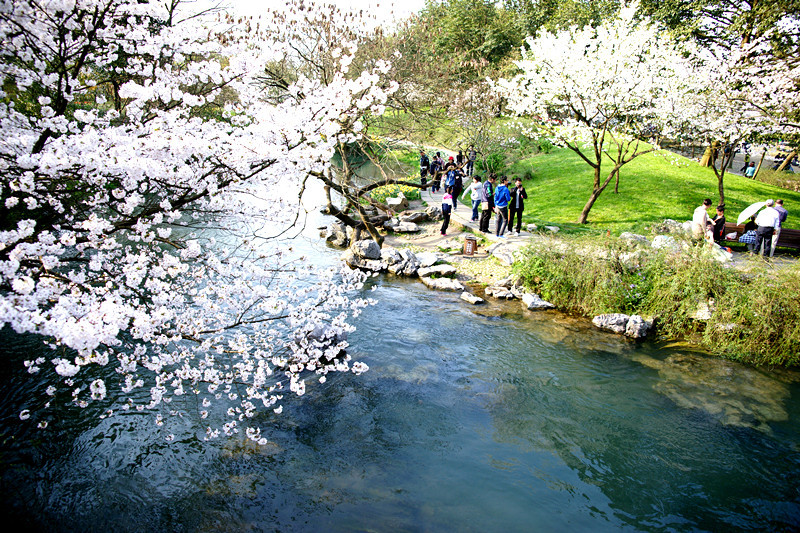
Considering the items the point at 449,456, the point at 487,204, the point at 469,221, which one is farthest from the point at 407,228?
the point at 449,456

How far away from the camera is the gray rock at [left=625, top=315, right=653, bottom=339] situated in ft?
30.0

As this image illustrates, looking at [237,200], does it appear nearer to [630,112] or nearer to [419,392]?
[419,392]

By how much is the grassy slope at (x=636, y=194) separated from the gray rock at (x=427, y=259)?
217 inches

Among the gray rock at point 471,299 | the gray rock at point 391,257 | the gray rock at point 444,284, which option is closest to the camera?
the gray rock at point 471,299

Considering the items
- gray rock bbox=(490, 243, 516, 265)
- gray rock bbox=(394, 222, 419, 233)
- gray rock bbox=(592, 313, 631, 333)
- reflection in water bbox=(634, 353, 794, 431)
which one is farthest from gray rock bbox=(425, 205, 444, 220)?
reflection in water bbox=(634, 353, 794, 431)

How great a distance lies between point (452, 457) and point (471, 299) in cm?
525

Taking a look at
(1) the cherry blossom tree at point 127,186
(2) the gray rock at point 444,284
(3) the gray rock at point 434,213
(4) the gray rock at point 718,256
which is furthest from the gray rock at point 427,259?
(4) the gray rock at point 718,256

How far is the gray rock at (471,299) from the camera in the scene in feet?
34.8

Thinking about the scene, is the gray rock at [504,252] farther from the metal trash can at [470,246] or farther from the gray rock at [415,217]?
the gray rock at [415,217]

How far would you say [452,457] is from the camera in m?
5.79

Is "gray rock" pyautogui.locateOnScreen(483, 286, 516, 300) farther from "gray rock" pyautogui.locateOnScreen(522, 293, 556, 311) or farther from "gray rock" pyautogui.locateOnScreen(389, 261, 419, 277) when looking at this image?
"gray rock" pyautogui.locateOnScreen(389, 261, 419, 277)

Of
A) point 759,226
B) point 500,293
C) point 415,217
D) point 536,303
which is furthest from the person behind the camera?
point 415,217

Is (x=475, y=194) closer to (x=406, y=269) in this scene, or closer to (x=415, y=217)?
(x=415, y=217)

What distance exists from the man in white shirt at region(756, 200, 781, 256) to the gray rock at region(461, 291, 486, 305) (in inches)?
303
